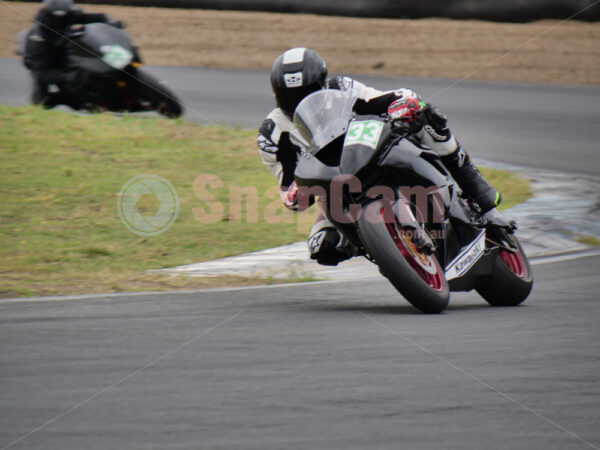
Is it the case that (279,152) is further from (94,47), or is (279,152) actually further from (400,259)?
(94,47)

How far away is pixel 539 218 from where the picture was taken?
8.71m

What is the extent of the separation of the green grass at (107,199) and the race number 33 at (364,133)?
2017 millimetres

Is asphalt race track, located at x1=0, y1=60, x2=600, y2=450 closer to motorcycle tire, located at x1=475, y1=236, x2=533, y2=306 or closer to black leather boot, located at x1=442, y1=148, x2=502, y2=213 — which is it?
motorcycle tire, located at x1=475, y1=236, x2=533, y2=306

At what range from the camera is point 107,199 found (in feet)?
32.1

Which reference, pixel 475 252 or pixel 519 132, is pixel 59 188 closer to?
pixel 475 252

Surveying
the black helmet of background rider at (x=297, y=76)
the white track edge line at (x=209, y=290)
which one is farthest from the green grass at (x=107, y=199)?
the black helmet of background rider at (x=297, y=76)

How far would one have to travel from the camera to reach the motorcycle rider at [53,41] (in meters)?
12.3

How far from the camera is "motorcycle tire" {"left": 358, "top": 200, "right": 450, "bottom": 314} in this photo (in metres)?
5.14

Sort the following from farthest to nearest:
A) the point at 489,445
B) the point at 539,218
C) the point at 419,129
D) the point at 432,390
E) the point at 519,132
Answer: the point at 519,132 < the point at 539,218 < the point at 419,129 < the point at 432,390 < the point at 489,445

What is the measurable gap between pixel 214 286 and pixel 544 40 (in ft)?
45.6

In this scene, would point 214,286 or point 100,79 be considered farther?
point 100,79

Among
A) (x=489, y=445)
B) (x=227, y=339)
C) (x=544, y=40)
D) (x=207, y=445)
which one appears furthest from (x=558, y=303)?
(x=544, y=40)

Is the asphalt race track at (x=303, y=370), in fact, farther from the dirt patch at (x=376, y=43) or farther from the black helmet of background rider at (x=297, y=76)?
the dirt patch at (x=376, y=43)

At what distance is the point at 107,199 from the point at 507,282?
4.83 m
